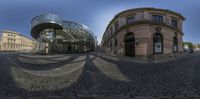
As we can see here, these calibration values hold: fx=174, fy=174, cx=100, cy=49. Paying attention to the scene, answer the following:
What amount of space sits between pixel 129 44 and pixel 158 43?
514 cm

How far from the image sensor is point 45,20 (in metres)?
40.9

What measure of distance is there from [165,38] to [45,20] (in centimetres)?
2690

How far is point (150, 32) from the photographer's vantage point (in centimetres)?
2964

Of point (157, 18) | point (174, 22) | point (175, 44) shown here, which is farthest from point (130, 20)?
point (175, 44)

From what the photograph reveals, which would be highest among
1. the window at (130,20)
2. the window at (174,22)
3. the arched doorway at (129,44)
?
the window at (130,20)

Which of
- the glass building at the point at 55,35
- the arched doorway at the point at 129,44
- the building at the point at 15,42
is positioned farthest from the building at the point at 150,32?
the building at the point at 15,42

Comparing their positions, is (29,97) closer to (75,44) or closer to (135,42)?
(135,42)

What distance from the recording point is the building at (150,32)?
2964cm

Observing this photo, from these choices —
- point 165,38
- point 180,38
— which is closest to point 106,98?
point 165,38

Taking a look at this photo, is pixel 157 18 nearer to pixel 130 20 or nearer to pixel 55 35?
pixel 130 20

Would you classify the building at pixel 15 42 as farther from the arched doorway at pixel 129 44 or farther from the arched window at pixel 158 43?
the arched window at pixel 158 43

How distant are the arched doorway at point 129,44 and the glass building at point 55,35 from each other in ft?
60.6

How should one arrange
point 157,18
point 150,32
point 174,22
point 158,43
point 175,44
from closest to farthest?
1. point 150,32
2. point 158,43
3. point 157,18
4. point 175,44
5. point 174,22

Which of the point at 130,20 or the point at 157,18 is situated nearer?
the point at 157,18
